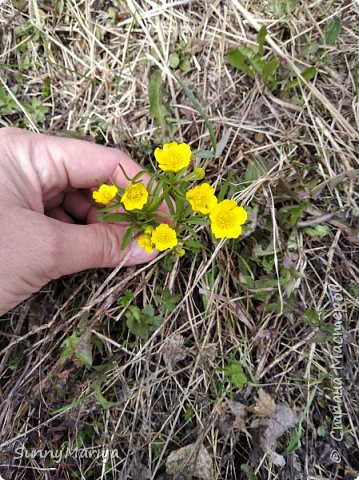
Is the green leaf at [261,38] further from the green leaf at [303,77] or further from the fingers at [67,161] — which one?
the fingers at [67,161]

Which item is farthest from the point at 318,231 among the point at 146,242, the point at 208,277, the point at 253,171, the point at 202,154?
the point at 146,242

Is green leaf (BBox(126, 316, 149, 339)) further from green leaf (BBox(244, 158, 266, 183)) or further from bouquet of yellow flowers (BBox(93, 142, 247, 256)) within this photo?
green leaf (BBox(244, 158, 266, 183))

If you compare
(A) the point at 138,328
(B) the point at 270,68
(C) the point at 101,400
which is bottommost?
(C) the point at 101,400

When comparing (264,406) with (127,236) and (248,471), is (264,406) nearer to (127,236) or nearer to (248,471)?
(248,471)

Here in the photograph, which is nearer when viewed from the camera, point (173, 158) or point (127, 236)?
point (173, 158)

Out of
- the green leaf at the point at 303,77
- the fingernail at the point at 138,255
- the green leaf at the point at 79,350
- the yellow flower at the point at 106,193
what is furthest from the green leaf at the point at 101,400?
the green leaf at the point at 303,77

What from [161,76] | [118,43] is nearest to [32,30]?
[118,43]
